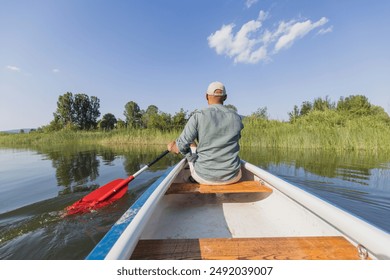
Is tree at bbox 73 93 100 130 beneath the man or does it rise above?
above

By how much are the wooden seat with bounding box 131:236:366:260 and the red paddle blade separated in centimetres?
209

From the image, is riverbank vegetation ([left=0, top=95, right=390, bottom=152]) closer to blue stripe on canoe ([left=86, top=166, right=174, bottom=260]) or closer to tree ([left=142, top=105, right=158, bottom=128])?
tree ([left=142, top=105, right=158, bottom=128])

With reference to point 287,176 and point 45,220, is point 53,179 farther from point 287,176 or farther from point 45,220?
point 287,176

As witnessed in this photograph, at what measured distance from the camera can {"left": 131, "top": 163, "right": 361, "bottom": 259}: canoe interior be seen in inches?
46.9

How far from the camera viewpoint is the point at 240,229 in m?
1.96

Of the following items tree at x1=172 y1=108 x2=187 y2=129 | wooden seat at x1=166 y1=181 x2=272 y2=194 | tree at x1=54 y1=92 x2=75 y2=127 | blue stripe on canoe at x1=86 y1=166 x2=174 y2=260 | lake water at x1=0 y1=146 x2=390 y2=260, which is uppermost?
tree at x1=54 y1=92 x2=75 y2=127

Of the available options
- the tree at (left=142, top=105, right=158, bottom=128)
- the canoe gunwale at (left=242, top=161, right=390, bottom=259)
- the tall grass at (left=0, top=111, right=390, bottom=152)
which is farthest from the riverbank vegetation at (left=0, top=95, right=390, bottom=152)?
the canoe gunwale at (left=242, top=161, right=390, bottom=259)

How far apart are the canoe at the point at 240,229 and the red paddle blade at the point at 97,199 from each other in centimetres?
107

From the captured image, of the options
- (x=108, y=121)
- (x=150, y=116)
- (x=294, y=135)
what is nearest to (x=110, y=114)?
(x=108, y=121)

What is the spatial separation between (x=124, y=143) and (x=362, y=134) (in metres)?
16.6

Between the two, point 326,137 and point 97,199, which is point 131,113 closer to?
point 326,137
